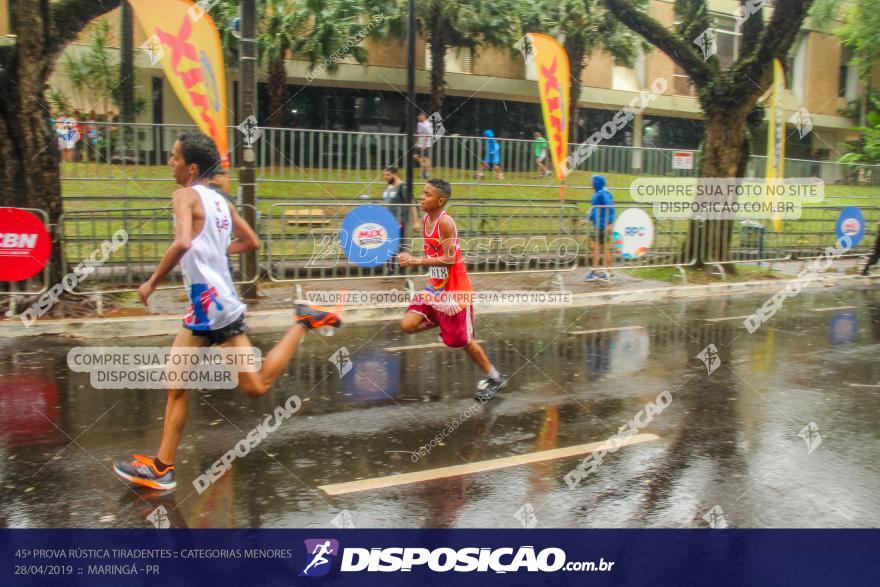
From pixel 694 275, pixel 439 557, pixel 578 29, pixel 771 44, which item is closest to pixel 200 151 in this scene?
pixel 439 557

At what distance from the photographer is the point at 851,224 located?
17.5 metres

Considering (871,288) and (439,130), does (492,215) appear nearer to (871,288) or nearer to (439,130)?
(871,288)

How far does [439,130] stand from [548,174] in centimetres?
548

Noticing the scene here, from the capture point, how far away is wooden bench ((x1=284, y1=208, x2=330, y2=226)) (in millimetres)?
11586

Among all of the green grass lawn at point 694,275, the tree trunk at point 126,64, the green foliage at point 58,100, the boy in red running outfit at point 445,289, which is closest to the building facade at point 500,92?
the green foliage at point 58,100

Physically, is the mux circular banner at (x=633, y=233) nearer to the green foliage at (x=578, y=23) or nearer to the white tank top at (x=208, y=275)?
the white tank top at (x=208, y=275)

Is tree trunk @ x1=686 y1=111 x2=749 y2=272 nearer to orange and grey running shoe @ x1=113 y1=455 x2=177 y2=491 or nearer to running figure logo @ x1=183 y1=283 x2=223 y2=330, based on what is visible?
running figure logo @ x1=183 y1=283 x2=223 y2=330

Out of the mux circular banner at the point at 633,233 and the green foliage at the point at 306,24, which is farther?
the green foliage at the point at 306,24

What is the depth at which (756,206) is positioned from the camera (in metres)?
16.5

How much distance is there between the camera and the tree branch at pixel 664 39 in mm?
15094

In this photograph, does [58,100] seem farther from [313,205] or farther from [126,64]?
[313,205]

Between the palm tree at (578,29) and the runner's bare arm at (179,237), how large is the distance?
21.1 m

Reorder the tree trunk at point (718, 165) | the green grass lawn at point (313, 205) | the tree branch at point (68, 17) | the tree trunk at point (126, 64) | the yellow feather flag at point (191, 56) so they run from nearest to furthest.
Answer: the yellow feather flag at point (191, 56)
the tree branch at point (68, 17)
the green grass lawn at point (313, 205)
the tree trunk at point (718, 165)
the tree trunk at point (126, 64)

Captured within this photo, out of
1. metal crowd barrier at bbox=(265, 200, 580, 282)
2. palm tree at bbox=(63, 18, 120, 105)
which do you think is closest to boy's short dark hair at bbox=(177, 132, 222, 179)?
metal crowd barrier at bbox=(265, 200, 580, 282)
